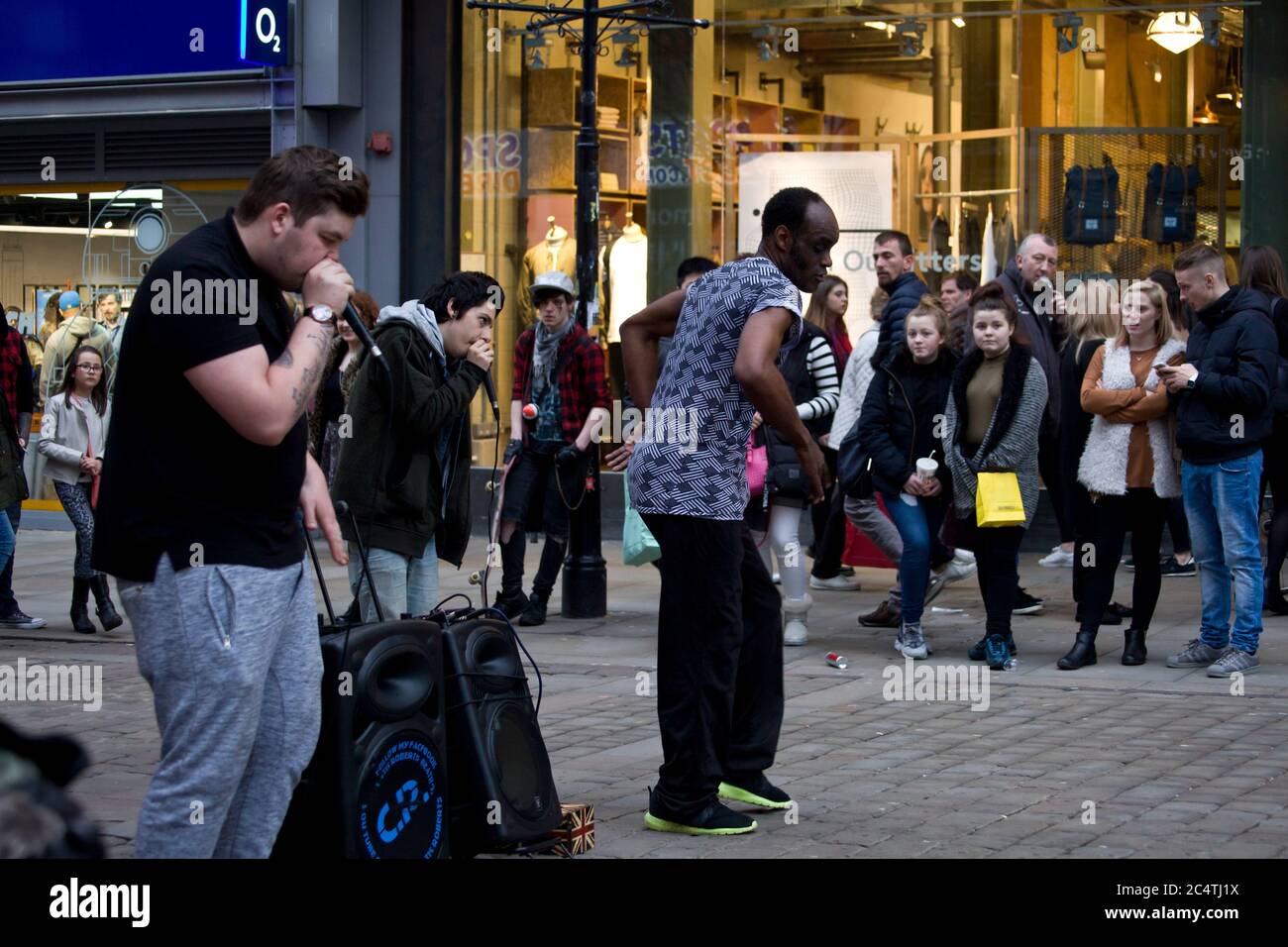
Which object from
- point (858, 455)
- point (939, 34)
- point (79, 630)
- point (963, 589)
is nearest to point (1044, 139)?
point (939, 34)

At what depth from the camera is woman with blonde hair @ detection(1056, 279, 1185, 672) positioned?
8805mm

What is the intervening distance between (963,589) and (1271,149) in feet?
14.0

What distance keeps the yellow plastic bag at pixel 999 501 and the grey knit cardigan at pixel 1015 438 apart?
51 millimetres

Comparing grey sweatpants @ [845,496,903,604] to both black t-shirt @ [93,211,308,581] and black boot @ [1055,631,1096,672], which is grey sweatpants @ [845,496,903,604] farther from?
black t-shirt @ [93,211,308,581]

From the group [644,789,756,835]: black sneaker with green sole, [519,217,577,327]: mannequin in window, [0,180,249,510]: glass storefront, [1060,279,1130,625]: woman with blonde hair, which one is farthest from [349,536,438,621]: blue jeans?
[0,180,249,510]: glass storefront

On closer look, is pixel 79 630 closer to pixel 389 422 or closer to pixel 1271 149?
pixel 389 422

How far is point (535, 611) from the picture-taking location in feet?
34.9

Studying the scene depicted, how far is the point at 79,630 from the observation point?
10.5 metres

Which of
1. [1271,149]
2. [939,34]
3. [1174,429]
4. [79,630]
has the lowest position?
[79,630]

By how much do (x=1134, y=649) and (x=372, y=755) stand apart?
5.43 metres

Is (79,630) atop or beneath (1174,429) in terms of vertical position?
beneath

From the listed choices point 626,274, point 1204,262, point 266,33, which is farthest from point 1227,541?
point 266,33

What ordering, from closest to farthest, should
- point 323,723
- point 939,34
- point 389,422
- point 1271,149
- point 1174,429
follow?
point 323,723 → point 389,422 → point 1174,429 → point 1271,149 → point 939,34

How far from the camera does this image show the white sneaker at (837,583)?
12.0 m
